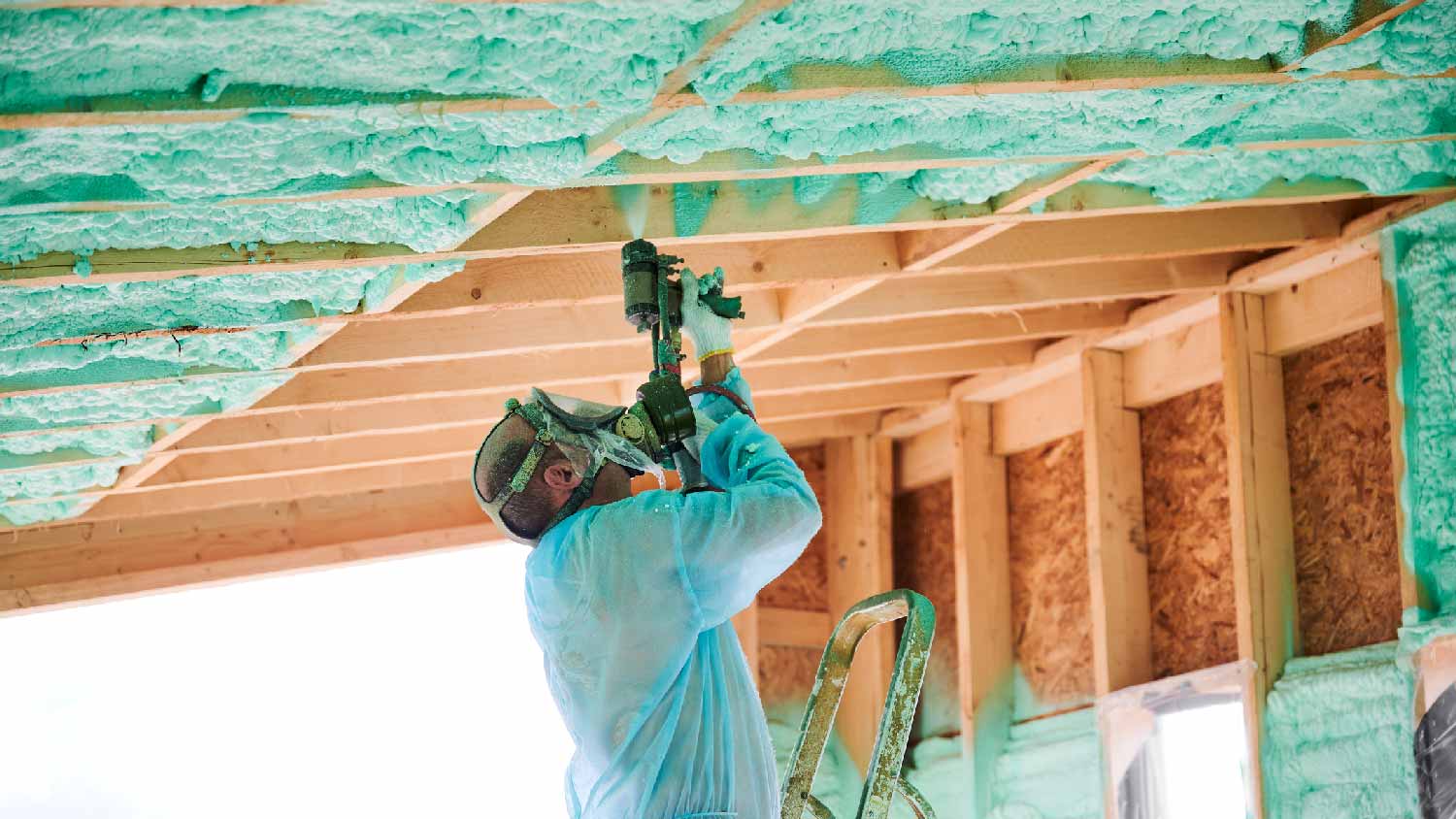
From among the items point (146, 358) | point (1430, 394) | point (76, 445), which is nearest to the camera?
point (1430, 394)

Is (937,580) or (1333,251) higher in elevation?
(1333,251)

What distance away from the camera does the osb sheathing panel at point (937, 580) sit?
19.9 feet

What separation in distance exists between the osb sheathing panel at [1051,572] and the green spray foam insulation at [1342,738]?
98 cm

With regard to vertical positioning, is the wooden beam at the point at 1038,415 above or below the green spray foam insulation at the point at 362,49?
above

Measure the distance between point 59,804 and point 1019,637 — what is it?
4407 mm

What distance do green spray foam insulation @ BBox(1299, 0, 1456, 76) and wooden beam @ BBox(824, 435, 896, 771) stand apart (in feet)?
10.3

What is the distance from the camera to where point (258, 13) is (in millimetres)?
2537

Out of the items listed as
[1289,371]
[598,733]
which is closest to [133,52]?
[598,733]

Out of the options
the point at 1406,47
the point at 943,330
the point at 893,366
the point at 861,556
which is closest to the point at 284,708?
the point at 861,556

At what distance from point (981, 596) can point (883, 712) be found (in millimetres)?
2884

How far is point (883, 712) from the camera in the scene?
9.36ft

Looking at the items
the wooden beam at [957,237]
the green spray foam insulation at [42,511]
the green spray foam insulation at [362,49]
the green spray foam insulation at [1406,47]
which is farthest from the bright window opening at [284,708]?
the green spray foam insulation at [1406,47]

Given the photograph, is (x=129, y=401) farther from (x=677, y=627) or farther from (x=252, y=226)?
(x=677, y=627)

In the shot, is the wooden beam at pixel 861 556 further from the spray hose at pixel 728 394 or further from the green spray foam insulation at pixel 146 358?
the spray hose at pixel 728 394
